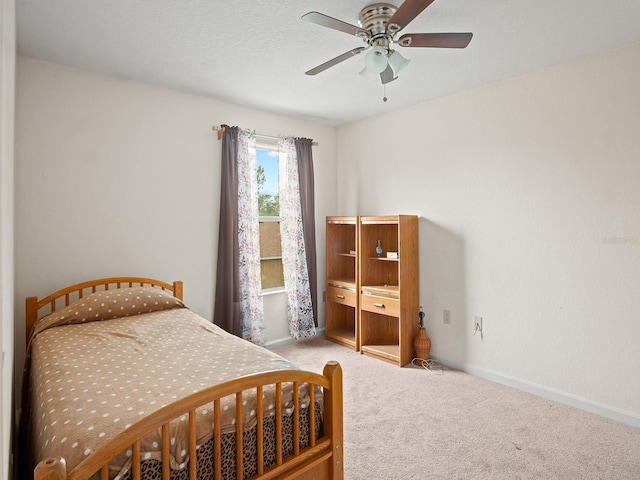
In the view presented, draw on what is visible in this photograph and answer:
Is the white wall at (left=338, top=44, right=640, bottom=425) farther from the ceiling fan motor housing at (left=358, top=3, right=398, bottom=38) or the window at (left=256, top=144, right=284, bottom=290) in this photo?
the window at (left=256, top=144, right=284, bottom=290)

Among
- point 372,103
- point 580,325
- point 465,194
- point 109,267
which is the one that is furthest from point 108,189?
point 580,325

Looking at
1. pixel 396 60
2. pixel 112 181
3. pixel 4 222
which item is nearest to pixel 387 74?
pixel 396 60

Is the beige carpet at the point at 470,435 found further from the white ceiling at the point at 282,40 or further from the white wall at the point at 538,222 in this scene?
the white ceiling at the point at 282,40

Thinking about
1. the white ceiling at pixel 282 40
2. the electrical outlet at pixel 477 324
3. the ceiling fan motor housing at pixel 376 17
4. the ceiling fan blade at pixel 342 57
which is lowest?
the electrical outlet at pixel 477 324

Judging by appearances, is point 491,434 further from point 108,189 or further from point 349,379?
point 108,189

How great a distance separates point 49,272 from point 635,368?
4.09 m

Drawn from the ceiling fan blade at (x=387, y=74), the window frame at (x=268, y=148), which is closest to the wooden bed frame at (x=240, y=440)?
the ceiling fan blade at (x=387, y=74)

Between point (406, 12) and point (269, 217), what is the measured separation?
260 cm

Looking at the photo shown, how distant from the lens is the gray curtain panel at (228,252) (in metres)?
3.50

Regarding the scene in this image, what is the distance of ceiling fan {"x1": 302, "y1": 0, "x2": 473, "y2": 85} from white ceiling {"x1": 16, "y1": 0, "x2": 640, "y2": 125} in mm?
103

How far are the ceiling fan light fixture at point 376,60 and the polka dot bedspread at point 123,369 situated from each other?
5.46 feet

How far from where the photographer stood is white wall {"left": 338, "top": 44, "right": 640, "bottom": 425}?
8.22ft

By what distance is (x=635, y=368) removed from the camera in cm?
246

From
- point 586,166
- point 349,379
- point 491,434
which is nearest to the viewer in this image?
point 491,434
